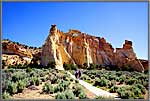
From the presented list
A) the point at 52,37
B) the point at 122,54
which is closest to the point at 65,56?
the point at 52,37

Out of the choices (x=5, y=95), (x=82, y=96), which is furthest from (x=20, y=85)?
(x=82, y=96)

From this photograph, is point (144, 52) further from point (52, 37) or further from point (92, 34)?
point (52, 37)


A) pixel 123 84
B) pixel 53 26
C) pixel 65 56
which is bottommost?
pixel 123 84

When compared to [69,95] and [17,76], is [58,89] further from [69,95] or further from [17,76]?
[17,76]

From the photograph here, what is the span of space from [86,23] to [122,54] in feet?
2.83

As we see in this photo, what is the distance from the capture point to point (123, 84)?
25.1ft

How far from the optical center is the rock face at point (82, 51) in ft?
25.2

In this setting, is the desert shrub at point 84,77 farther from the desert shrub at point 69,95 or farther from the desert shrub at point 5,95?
the desert shrub at point 5,95

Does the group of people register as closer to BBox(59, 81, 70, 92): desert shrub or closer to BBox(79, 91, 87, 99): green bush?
BBox(59, 81, 70, 92): desert shrub

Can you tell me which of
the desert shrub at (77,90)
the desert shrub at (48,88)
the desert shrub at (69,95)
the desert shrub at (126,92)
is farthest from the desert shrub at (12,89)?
the desert shrub at (126,92)

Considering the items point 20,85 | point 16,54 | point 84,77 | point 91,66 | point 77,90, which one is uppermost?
point 16,54

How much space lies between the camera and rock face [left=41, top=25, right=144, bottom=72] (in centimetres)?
768

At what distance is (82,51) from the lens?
7.85 m

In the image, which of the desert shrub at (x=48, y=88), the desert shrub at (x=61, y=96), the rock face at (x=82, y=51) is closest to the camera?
the desert shrub at (x=61, y=96)
